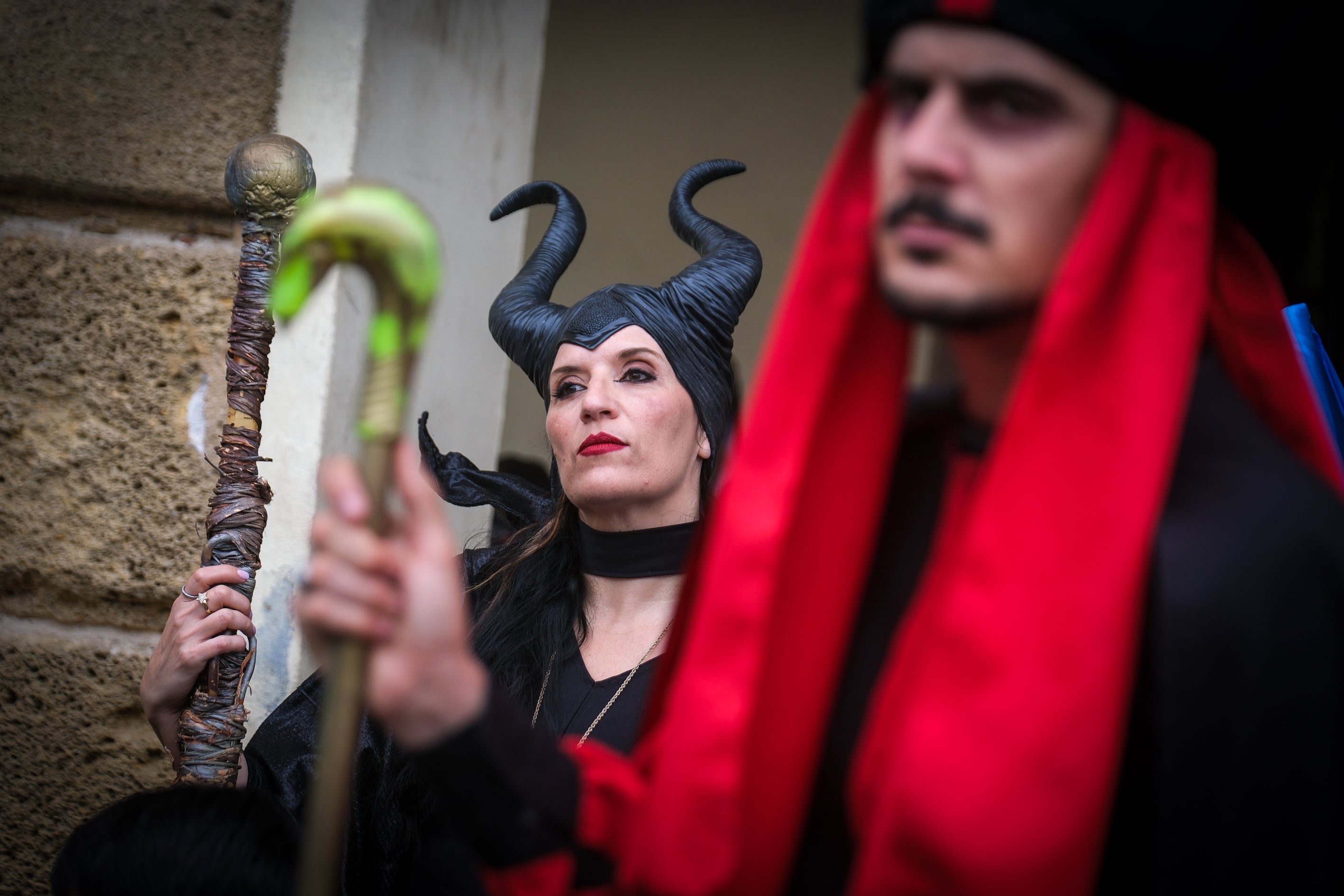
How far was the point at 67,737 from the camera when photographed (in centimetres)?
245

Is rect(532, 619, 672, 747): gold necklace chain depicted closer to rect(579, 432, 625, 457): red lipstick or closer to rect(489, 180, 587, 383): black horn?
rect(579, 432, 625, 457): red lipstick

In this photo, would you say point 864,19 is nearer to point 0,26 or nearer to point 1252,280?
point 1252,280

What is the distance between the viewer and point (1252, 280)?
1097 mm

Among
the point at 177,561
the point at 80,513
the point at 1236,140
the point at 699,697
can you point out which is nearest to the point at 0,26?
the point at 80,513

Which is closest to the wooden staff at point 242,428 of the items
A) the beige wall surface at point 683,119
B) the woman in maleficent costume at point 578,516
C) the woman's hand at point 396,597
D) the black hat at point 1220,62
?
the woman in maleficent costume at point 578,516

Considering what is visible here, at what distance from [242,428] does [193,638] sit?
0.38 meters

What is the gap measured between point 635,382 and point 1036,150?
1.54 metres

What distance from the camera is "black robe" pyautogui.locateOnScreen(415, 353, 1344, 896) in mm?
891

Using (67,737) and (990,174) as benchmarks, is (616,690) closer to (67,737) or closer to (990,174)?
(67,737)

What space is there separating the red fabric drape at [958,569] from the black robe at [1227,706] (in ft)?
0.15

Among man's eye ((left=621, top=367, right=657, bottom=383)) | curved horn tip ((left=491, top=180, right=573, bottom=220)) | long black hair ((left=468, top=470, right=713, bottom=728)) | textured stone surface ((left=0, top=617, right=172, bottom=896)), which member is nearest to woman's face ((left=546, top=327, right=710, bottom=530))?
man's eye ((left=621, top=367, right=657, bottom=383))

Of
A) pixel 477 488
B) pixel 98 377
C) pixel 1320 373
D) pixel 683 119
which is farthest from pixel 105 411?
pixel 1320 373

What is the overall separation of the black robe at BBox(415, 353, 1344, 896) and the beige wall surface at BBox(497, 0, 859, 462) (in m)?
2.99

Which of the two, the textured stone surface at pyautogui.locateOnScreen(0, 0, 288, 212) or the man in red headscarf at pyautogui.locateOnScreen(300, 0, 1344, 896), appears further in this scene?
the textured stone surface at pyautogui.locateOnScreen(0, 0, 288, 212)
